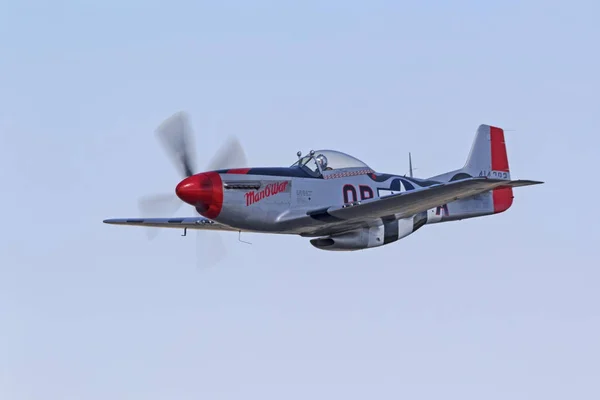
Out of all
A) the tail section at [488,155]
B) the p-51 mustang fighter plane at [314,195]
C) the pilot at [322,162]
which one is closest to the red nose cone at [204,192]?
the p-51 mustang fighter plane at [314,195]

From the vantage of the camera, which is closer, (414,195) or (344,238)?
(414,195)

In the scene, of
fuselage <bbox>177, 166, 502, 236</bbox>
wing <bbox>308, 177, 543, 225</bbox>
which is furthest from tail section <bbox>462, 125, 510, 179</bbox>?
wing <bbox>308, 177, 543, 225</bbox>

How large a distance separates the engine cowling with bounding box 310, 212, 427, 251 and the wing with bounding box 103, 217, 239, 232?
224 centimetres

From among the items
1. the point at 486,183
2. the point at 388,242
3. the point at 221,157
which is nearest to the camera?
the point at 486,183

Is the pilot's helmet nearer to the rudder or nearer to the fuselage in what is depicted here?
the fuselage

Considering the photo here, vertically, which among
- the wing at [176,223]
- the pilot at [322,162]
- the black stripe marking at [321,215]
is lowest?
the black stripe marking at [321,215]

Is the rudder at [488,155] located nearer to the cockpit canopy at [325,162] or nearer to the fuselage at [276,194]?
the fuselage at [276,194]

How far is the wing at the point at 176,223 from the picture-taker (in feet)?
85.6

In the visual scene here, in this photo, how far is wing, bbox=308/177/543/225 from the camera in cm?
2311

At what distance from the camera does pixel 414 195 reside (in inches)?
924

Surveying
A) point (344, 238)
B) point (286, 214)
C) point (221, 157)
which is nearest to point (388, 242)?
point (344, 238)

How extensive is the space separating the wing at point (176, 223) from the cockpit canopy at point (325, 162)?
2268 mm

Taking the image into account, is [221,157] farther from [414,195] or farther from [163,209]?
[414,195]

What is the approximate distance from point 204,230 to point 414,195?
5231 millimetres
